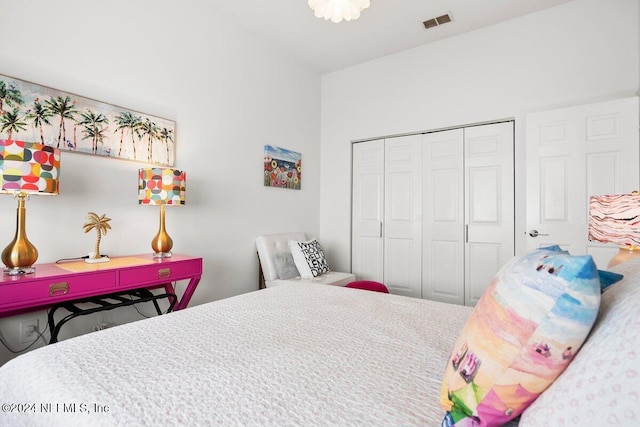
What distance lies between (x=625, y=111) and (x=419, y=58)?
77.9 inches

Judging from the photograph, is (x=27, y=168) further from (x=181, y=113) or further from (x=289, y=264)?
(x=289, y=264)

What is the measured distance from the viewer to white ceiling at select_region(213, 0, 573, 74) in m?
2.98

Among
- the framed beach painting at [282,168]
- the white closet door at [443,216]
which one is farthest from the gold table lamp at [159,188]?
the white closet door at [443,216]

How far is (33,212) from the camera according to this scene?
1975mm

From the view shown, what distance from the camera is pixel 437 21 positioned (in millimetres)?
3238

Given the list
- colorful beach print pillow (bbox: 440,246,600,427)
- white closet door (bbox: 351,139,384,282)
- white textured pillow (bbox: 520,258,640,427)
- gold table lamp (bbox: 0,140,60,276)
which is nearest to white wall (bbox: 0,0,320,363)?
gold table lamp (bbox: 0,140,60,276)

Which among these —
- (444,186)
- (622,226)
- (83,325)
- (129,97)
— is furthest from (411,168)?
(83,325)

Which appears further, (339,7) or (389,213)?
(389,213)

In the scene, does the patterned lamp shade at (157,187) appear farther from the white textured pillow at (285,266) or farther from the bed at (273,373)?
the white textured pillow at (285,266)

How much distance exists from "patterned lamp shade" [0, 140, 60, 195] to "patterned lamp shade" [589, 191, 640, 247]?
3023mm

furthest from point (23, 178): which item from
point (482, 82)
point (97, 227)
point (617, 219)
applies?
point (482, 82)

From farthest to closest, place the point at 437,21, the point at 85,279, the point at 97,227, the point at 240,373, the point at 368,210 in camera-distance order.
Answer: the point at 368,210 → the point at 437,21 → the point at 97,227 → the point at 85,279 → the point at 240,373

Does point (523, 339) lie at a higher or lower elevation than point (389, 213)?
lower

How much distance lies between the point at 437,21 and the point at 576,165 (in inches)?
73.5
